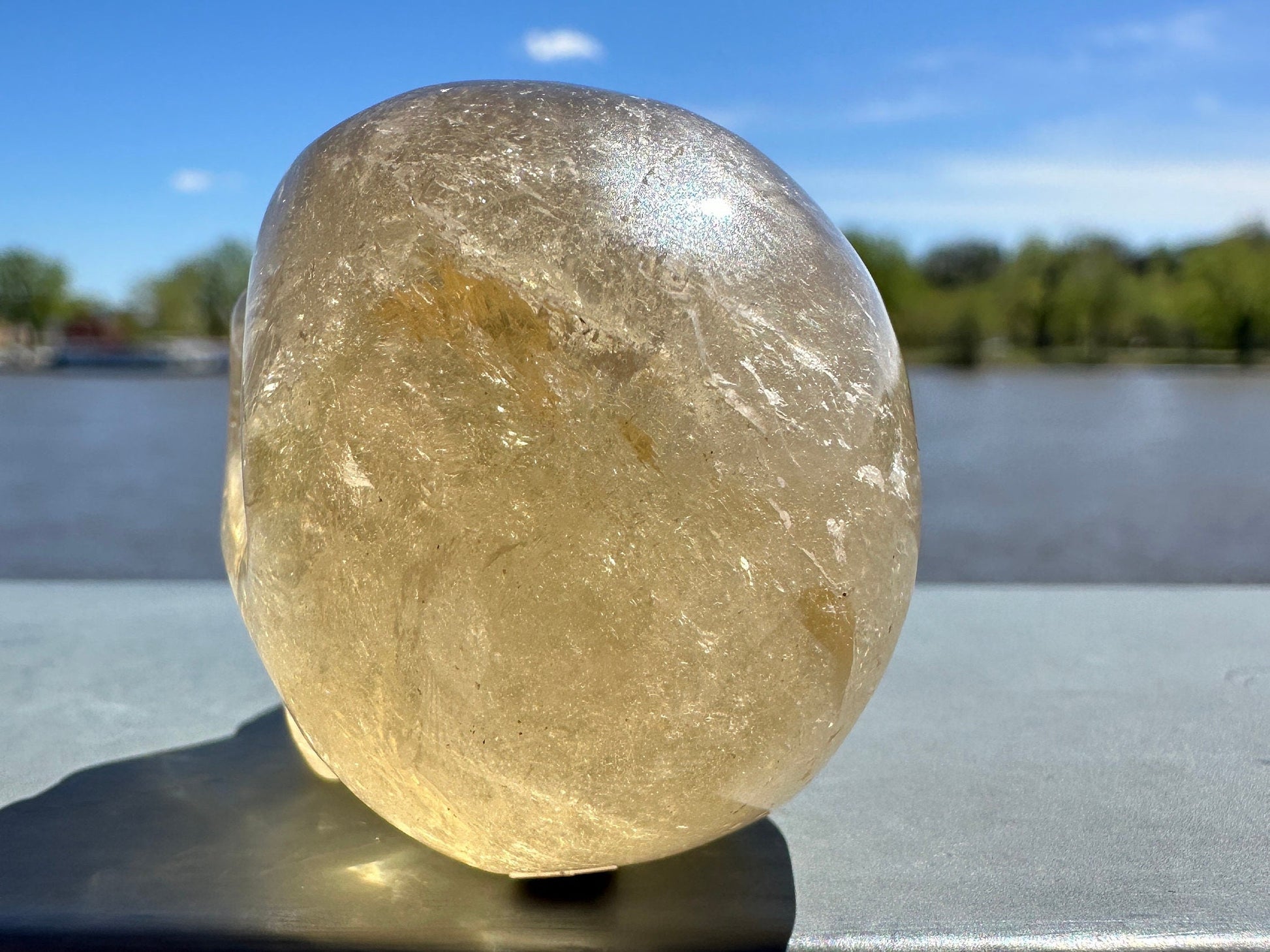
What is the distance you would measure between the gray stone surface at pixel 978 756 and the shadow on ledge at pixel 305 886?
0.02m

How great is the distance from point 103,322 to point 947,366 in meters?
25.7

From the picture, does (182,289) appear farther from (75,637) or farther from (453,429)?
(453,429)

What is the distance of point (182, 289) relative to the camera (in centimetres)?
3456

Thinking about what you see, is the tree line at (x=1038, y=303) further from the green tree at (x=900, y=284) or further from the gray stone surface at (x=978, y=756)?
the gray stone surface at (x=978, y=756)

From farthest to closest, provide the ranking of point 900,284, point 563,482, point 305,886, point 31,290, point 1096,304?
point 900,284 < point 1096,304 < point 31,290 < point 305,886 < point 563,482

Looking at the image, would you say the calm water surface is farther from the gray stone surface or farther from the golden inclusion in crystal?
the golden inclusion in crystal

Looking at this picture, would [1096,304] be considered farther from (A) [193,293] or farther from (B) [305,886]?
(B) [305,886]

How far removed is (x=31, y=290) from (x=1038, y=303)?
1227 inches

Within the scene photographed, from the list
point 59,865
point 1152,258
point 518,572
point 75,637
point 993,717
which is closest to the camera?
point 518,572

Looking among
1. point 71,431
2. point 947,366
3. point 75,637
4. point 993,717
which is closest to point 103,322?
point 71,431

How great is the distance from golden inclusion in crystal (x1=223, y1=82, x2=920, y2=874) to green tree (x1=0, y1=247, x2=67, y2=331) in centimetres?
3413

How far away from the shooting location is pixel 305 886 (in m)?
2.48

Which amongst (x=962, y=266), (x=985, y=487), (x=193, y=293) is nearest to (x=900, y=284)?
(x=962, y=266)

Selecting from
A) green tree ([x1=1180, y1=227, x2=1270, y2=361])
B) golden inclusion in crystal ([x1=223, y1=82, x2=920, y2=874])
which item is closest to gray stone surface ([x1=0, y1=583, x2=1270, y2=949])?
golden inclusion in crystal ([x1=223, y1=82, x2=920, y2=874])
